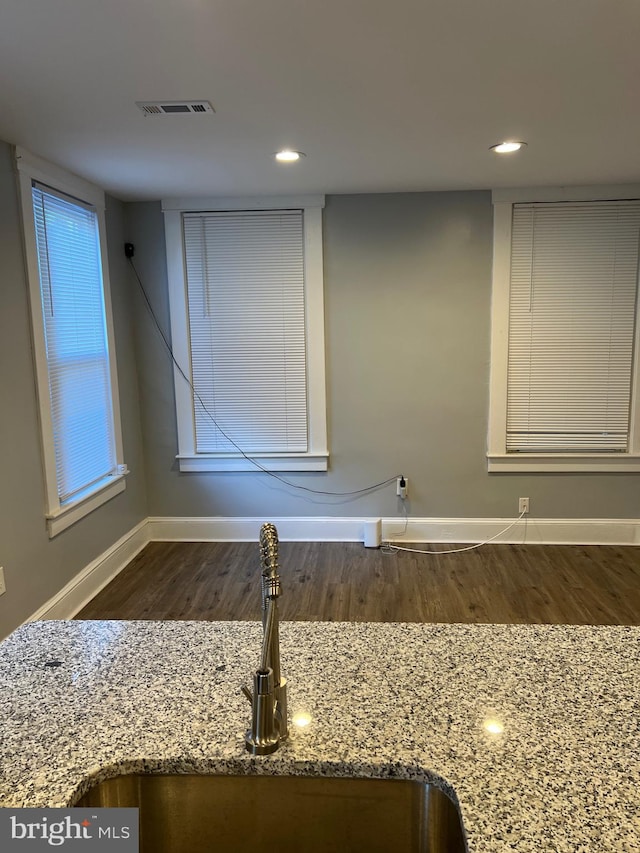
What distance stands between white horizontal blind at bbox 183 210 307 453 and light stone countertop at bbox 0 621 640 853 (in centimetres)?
305

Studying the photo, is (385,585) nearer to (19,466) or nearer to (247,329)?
(247,329)

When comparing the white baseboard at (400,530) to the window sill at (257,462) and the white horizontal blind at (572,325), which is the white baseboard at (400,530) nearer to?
the window sill at (257,462)

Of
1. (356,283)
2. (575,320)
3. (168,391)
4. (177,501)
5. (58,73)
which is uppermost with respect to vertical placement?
(58,73)

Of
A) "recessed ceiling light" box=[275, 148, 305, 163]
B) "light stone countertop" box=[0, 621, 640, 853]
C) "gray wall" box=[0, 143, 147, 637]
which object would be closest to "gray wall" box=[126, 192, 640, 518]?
"recessed ceiling light" box=[275, 148, 305, 163]

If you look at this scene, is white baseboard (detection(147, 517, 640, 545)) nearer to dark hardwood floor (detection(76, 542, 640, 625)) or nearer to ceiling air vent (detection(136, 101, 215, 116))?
dark hardwood floor (detection(76, 542, 640, 625))

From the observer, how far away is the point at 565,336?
13.8 feet

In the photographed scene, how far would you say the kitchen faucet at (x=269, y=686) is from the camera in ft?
3.17

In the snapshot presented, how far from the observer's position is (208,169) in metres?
3.35

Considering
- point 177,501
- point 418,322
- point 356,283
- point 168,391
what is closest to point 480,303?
point 418,322

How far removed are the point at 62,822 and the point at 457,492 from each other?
3.81 metres

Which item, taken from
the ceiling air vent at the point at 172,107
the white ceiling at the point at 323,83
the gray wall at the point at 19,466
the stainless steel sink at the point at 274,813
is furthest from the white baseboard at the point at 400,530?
the stainless steel sink at the point at 274,813

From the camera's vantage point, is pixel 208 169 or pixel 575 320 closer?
pixel 208 169

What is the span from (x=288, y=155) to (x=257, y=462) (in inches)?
84.3

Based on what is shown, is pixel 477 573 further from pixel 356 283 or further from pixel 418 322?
pixel 356 283
